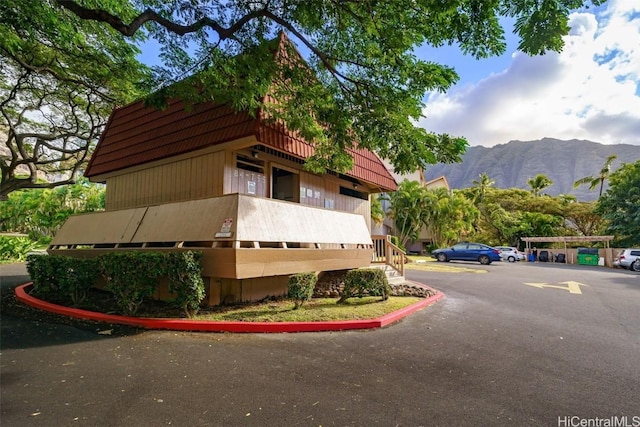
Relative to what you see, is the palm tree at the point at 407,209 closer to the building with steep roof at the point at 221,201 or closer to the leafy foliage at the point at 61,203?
the building with steep roof at the point at 221,201

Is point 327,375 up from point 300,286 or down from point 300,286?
down

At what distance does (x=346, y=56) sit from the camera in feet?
21.7

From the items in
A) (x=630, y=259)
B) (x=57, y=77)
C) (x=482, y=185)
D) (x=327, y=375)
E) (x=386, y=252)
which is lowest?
(x=327, y=375)

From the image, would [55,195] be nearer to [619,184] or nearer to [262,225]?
[262,225]

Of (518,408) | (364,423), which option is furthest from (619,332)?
(364,423)

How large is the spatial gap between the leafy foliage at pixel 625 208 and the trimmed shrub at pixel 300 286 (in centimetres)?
3151

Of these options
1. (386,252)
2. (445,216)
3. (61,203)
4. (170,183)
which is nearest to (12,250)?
(61,203)

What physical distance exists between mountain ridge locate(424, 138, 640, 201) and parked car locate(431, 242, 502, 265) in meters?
122

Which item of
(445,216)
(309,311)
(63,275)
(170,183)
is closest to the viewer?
(309,311)

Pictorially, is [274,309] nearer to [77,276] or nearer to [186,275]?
[186,275]

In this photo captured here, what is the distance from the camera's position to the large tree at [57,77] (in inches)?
336

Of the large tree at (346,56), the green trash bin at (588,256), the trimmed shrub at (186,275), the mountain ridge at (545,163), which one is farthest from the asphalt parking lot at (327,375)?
the mountain ridge at (545,163)

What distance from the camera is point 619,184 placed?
95.5 ft

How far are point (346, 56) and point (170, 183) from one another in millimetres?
6001
